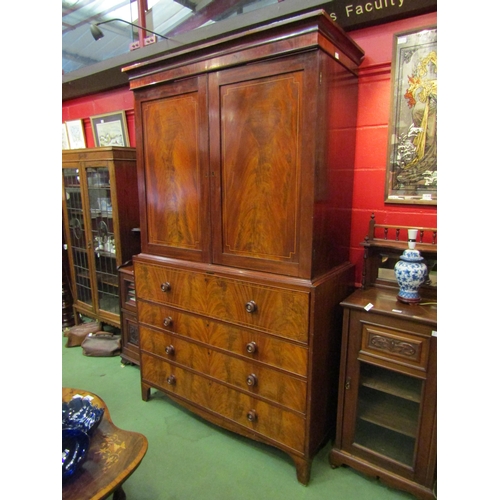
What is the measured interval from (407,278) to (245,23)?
5.90ft

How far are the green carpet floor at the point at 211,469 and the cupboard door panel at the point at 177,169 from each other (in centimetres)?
109

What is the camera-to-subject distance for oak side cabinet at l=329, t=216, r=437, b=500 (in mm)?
1477

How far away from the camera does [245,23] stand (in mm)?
2061

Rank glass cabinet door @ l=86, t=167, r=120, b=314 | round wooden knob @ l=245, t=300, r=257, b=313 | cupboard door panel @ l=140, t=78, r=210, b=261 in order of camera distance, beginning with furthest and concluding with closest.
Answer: glass cabinet door @ l=86, t=167, r=120, b=314 → cupboard door panel @ l=140, t=78, r=210, b=261 → round wooden knob @ l=245, t=300, r=257, b=313

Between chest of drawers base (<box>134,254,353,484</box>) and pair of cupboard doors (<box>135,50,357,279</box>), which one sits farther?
chest of drawers base (<box>134,254,353,484</box>)

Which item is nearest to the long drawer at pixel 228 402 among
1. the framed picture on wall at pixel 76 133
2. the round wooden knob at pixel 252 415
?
the round wooden knob at pixel 252 415

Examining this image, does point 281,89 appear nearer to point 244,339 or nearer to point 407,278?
point 407,278

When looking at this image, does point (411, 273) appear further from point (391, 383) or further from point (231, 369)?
point (231, 369)

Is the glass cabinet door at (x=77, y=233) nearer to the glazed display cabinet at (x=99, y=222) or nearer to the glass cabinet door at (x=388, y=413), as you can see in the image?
the glazed display cabinet at (x=99, y=222)

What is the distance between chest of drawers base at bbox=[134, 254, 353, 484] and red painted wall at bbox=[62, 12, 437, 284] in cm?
38

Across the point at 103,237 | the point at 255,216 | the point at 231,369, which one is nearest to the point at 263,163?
the point at 255,216

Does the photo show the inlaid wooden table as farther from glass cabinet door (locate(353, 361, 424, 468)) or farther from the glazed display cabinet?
the glazed display cabinet

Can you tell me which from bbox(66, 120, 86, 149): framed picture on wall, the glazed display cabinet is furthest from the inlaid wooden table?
bbox(66, 120, 86, 149): framed picture on wall
